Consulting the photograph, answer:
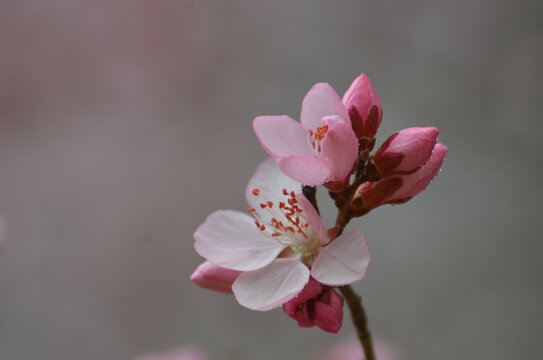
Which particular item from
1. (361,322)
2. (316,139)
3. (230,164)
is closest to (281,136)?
(316,139)

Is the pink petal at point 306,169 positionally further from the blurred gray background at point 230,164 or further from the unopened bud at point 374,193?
the blurred gray background at point 230,164

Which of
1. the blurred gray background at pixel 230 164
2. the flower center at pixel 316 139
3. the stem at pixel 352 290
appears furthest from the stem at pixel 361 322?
the blurred gray background at pixel 230 164

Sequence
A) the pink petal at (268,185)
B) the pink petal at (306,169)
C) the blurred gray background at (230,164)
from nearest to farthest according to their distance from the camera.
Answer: the pink petal at (306,169)
the pink petal at (268,185)
the blurred gray background at (230,164)

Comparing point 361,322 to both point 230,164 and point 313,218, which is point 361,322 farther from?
point 230,164

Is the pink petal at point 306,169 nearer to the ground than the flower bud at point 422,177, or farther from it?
farther from it

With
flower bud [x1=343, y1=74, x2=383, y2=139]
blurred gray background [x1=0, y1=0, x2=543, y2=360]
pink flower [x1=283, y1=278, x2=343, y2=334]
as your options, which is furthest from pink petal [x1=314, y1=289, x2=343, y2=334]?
blurred gray background [x1=0, y1=0, x2=543, y2=360]

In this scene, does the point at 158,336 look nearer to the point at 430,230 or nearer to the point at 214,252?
the point at 430,230

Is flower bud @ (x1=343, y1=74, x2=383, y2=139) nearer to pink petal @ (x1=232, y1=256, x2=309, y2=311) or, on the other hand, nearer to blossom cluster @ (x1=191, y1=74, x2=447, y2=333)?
blossom cluster @ (x1=191, y1=74, x2=447, y2=333)
